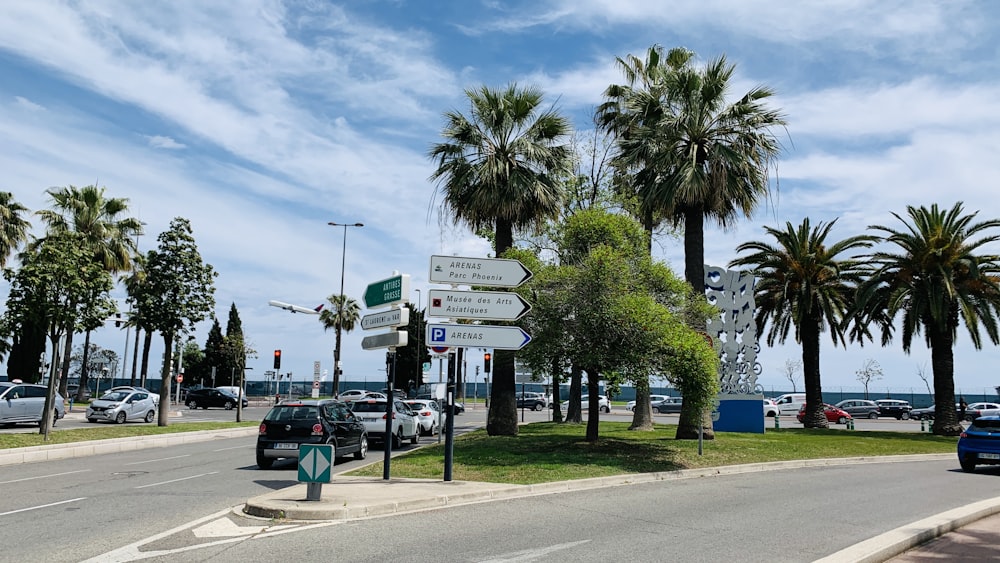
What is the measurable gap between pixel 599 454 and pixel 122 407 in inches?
951

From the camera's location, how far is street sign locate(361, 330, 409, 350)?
14.1 meters

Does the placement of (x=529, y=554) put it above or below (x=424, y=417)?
below

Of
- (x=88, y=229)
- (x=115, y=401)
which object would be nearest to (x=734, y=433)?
(x=115, y=401)

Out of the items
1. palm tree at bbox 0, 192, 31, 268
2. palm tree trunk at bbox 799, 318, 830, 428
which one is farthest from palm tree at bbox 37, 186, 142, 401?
palm tree trunk at bbox 799, 318, 830, 428

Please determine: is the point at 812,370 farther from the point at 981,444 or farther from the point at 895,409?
the point at 895,409

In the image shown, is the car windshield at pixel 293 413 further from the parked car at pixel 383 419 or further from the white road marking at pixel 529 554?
the white road marking at pixel 529 554

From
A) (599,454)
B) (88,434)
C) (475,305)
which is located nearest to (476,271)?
(475,305)

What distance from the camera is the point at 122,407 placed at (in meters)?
33.2

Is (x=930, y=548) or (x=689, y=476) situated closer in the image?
(x=930, y=548)

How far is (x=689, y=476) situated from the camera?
54.4 ft

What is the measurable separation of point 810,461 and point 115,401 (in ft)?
93.6

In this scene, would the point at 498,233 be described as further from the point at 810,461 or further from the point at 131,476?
the point at 131,476

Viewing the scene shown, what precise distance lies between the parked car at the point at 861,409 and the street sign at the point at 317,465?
182 feet

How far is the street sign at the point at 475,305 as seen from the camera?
14.4m
